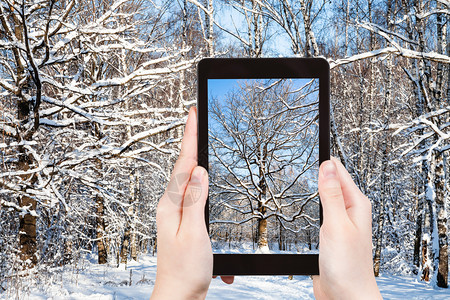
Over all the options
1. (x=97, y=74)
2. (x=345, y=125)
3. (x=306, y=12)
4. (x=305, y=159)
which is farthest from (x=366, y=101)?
(x=305, y=159)

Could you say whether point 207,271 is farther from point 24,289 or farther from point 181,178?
point 24,289

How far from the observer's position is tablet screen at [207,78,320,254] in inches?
57.2

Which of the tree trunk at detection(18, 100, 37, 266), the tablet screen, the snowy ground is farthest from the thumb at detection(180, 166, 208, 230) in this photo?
the tree trunk at detection(18, 100, 37, 266)

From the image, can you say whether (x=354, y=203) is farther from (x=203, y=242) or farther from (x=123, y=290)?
(x=123, y=290)

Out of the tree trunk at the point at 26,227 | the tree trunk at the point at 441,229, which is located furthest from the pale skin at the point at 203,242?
the tree trunk at the point at 441,229

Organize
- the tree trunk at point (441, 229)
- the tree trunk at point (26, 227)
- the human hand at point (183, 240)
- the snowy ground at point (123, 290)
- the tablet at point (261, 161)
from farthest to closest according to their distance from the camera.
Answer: the tree trunk at point (441, 229) < the tree trunk at point (26, 227) < the snowy ground at point (123, 290) < the tablet at point (261, 161) < the human hand at point (183, 240)

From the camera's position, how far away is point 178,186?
3.50 feet

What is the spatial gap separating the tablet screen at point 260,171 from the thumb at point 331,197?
0.82 ft

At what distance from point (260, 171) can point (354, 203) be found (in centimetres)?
69

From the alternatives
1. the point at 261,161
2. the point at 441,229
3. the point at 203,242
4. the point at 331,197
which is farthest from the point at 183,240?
the point at 441,229

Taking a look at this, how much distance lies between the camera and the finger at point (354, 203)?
1074 mm

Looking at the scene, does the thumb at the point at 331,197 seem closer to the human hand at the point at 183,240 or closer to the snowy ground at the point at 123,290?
the human hand at the point at 183,240

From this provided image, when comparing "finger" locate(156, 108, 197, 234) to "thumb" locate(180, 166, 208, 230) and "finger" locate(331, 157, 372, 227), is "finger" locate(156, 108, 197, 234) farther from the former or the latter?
"finger" locate(331, 157, 372, 227)

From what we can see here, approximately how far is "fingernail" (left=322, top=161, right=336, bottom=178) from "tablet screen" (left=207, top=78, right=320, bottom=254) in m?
0.23
